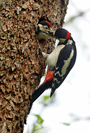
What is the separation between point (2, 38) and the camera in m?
1.77

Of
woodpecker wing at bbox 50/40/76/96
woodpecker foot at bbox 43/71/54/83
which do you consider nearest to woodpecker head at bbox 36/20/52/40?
woodpecker wing at bbox 50/40/76/96

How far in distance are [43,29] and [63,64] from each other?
1.75ft

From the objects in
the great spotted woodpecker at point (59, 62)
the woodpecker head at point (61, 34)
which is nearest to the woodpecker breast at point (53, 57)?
the great spotted woodpecker at point (59, 62)

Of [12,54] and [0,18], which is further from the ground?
[0,18]

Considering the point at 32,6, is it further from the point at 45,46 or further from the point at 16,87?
the point at 16,87

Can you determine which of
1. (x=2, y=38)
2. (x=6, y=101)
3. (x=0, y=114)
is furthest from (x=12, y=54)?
(x=0, y=114)

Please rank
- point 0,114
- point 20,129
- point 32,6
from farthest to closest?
point 32,6 < point 20,129 < point 0,114

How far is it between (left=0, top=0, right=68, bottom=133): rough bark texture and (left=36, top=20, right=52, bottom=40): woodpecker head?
3.6 inches

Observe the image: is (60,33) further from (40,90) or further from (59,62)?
(40,90)

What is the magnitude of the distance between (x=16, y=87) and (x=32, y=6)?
0.86m

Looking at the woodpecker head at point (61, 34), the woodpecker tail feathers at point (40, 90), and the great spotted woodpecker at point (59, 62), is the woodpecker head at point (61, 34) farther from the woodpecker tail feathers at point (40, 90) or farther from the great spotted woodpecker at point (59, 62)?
the woodpecker tail feathers at point (40, 90)

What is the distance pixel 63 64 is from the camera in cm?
253

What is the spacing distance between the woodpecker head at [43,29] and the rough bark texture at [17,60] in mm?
91

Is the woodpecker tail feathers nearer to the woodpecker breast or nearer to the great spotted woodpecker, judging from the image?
the great spotted woodpecker
